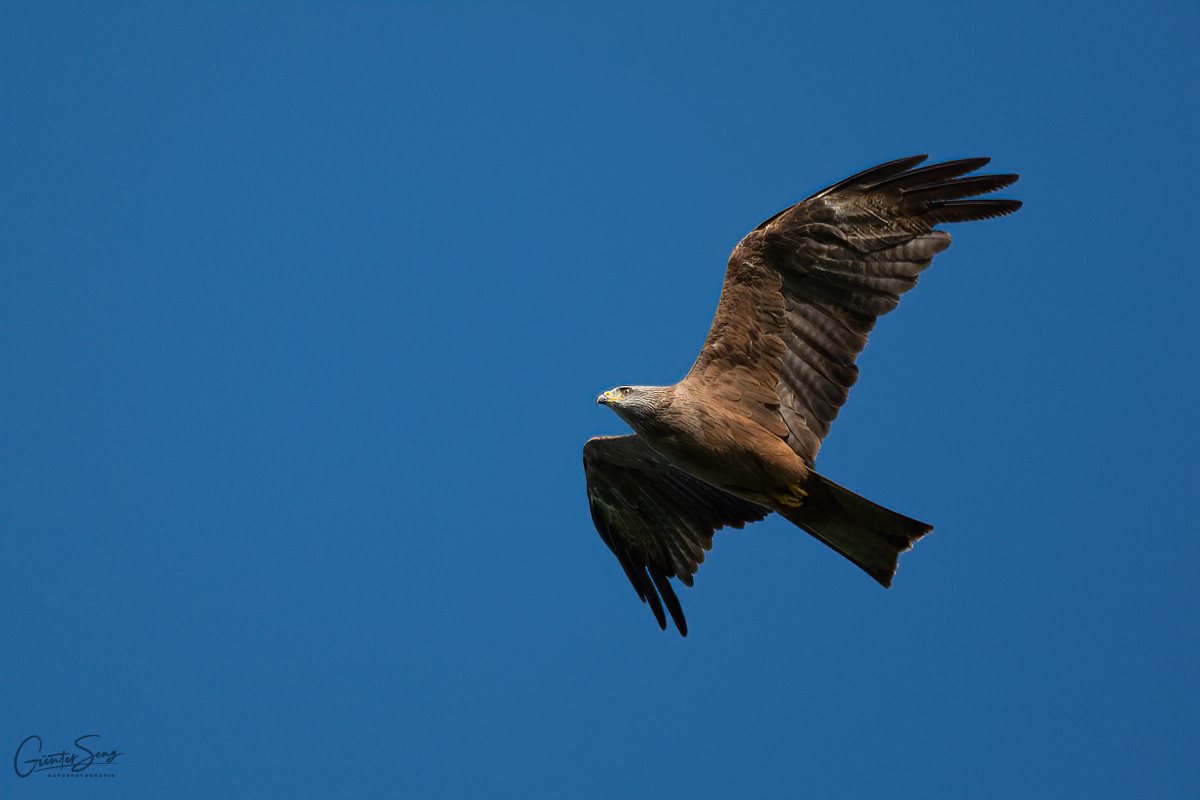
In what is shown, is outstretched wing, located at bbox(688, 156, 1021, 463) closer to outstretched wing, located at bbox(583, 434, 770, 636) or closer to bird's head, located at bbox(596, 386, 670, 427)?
bird's head, located at bbox(596, 386, 670, 427)

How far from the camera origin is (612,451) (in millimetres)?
10086

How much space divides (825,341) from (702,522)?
7.55 ft

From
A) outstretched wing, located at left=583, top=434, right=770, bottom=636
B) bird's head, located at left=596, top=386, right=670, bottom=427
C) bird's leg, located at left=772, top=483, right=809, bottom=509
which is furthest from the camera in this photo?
outstretched wing, located at left=583, top=434, right=770, bottom=636

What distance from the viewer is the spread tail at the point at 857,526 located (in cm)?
841

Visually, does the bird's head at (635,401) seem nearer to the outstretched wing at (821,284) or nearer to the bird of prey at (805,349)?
the bird of prey at (805,349)

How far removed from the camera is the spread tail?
8.41m

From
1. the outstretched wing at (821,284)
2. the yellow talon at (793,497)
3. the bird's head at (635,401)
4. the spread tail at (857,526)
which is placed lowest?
the spread tail at (857,526)

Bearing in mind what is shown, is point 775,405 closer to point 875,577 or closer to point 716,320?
point 716,320

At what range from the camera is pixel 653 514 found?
1036cm

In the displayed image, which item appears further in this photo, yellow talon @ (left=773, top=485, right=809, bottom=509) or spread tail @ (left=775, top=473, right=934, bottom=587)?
yellow talon @ (left=773, top=485, right=809, bottom=509)

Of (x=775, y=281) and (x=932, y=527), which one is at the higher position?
(x=775, y=281)

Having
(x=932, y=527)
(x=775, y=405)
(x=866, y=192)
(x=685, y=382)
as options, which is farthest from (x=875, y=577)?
(x=866, y=192)

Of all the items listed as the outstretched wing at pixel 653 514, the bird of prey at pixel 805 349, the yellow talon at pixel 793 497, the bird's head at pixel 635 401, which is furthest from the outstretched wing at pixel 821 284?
the outstretched wing at pixel 653 514

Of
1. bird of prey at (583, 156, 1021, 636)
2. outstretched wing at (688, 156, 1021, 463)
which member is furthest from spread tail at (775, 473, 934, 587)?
outstretched wing at (688, 156, 1021, 463)
